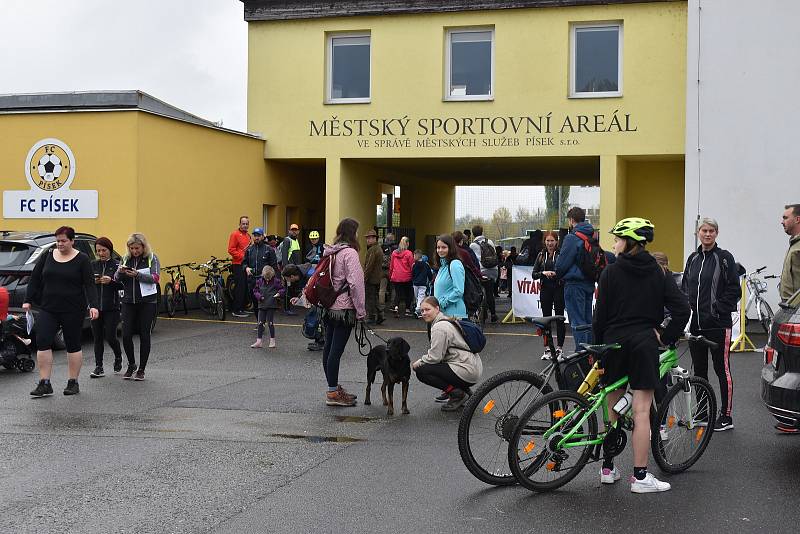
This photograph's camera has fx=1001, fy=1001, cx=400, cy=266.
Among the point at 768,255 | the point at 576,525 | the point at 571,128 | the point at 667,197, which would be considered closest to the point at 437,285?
the point at 576,525

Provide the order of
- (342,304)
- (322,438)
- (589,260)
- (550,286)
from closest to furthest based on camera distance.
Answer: (322,438)
(342,304)
(589,260)
(550,286)

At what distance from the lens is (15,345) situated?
1250 cm

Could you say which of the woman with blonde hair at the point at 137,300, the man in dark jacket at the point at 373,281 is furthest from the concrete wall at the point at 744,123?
the woman with blonde hair at the point at 137,300

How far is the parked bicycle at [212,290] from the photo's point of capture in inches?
770

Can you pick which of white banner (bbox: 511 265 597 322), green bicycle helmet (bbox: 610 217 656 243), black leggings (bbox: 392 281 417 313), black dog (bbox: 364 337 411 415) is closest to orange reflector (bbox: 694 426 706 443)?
green bicycle helmet (bbox: 610 217 656 243)

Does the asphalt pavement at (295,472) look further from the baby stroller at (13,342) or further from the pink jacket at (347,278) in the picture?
the pink jacket at (347,278)

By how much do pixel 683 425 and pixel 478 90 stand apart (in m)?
16.7

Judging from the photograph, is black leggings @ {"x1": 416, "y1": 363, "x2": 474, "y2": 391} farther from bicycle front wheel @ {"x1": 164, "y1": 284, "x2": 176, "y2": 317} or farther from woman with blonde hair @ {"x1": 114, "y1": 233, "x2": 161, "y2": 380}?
bicycle front wheel @ {"x1": 164, "y1": 284, "x2": 176, "y2": 317}

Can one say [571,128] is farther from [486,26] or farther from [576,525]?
[576,525]

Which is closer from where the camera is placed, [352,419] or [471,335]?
[352,419]

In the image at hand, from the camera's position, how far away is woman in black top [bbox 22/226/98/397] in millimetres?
10719

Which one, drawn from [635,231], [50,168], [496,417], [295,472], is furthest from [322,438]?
[50,168]

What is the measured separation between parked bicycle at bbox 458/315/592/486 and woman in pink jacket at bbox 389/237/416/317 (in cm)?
1408

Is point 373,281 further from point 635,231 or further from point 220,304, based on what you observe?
point 635,231
